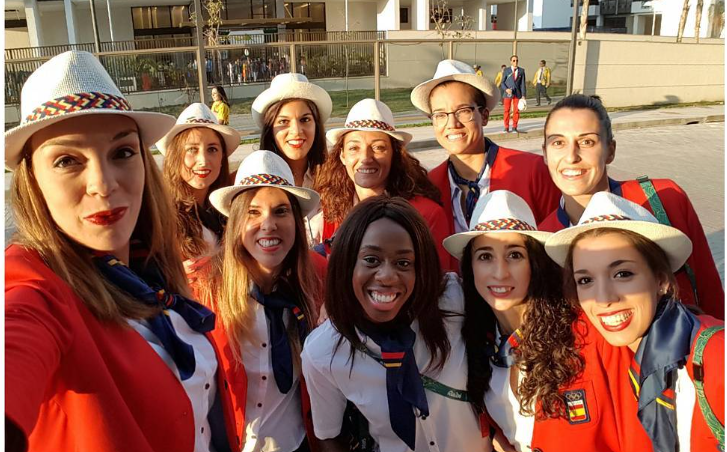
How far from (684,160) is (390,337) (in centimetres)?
1186

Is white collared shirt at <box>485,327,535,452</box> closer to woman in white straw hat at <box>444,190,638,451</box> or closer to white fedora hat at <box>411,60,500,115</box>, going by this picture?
woman in white straw hat at <box>444,190,638,451</box>

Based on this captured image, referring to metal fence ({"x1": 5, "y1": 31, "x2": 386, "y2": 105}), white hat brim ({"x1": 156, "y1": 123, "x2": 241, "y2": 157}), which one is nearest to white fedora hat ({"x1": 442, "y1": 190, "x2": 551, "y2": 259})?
white hat brim ({"x1": 156, "y1": 123, "x2": 241, "y2": 157})

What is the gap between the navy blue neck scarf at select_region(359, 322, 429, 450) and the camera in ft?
7.52

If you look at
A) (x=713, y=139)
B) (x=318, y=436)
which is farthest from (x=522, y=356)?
(x=713, y=139)

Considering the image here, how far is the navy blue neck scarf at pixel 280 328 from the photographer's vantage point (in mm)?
2645

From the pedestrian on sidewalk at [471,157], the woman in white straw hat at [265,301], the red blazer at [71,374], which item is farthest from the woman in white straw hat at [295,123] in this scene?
the red blazer at [71,374]

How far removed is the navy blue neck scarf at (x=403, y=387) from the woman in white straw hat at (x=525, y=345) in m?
0.27

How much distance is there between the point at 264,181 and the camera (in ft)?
9.61

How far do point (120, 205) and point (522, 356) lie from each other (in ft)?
5.38

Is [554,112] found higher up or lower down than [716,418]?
higher up

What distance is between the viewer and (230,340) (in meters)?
2.66

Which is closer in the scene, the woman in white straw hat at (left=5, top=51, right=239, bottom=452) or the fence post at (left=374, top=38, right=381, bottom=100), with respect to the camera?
the woman in white straw hat at (left=5, top=51, right=239, bottom=452)

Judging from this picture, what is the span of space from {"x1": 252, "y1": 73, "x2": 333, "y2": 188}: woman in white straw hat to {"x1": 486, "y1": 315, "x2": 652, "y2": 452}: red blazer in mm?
2573

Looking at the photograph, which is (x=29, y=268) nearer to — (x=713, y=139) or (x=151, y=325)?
(x=151, y=325)
